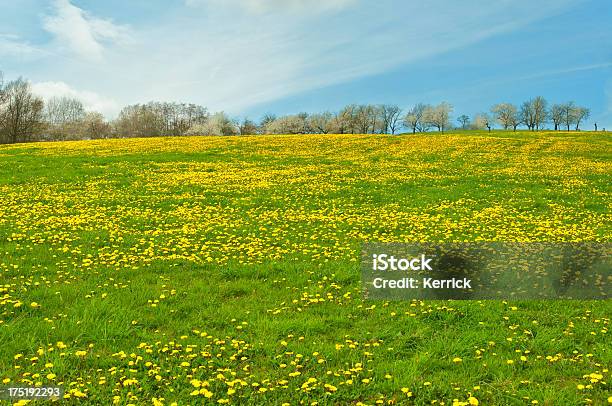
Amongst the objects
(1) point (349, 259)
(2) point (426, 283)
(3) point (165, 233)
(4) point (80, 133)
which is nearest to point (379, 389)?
(2) point (426, 283)

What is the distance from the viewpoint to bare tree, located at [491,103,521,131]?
13500 cm

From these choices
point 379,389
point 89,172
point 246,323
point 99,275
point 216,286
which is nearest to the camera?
point 379,389

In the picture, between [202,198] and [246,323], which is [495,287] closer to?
[246,323]

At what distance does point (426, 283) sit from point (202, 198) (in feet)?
47.3

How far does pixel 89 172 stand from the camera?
31.7 m

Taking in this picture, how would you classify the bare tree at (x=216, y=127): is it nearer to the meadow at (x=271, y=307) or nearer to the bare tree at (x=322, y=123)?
the bare tree at (x=322, y=123)

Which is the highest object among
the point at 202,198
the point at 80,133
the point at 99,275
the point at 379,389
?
the point at 80,133

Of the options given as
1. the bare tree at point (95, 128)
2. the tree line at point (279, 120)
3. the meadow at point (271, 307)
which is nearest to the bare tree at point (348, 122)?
the tree line at point (279, 120)

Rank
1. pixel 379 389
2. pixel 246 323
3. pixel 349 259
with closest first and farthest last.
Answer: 1. pixel 379 389
2. pixel 246 323
3. pixel 349 259

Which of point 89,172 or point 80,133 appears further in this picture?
point 80,133
